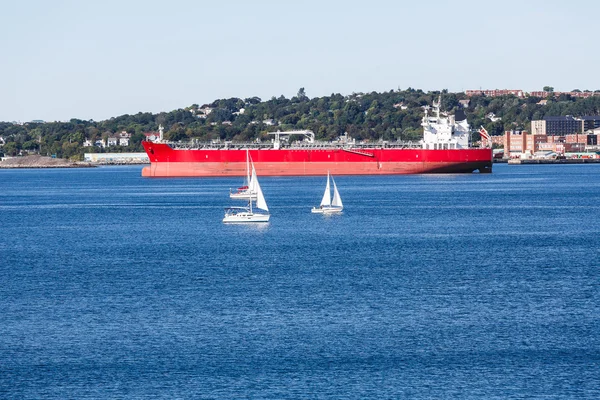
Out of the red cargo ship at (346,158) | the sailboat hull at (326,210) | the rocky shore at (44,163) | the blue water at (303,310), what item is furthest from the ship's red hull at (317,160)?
the rocky shore at (44,163)

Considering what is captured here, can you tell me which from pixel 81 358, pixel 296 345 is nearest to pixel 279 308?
pixel 296 345

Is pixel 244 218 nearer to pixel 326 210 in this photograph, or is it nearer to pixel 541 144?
pixel 326 210

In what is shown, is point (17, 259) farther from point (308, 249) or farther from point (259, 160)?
point (259, 160)

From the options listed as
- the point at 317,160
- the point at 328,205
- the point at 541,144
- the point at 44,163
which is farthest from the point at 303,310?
the point at 44,163

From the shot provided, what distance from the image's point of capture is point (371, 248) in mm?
38062

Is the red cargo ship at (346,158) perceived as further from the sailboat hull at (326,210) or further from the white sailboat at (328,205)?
the sailboat hull at (326,210)

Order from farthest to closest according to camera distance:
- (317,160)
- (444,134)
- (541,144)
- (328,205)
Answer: (541,144) < (317,160) < (444,134) < (328,205)

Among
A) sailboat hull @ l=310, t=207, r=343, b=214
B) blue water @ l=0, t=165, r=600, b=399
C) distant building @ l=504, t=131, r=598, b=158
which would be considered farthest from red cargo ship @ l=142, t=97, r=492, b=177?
distant building @ l=504, t=131, r=598, b=158

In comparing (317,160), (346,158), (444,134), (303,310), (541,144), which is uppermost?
(444,134)

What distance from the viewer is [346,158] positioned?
307 feet

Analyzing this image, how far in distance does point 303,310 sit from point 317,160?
68875mm

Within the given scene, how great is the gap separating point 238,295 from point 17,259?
39.3ft

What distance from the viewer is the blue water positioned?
64.1 ft

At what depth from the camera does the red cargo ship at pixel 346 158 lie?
303 ft
